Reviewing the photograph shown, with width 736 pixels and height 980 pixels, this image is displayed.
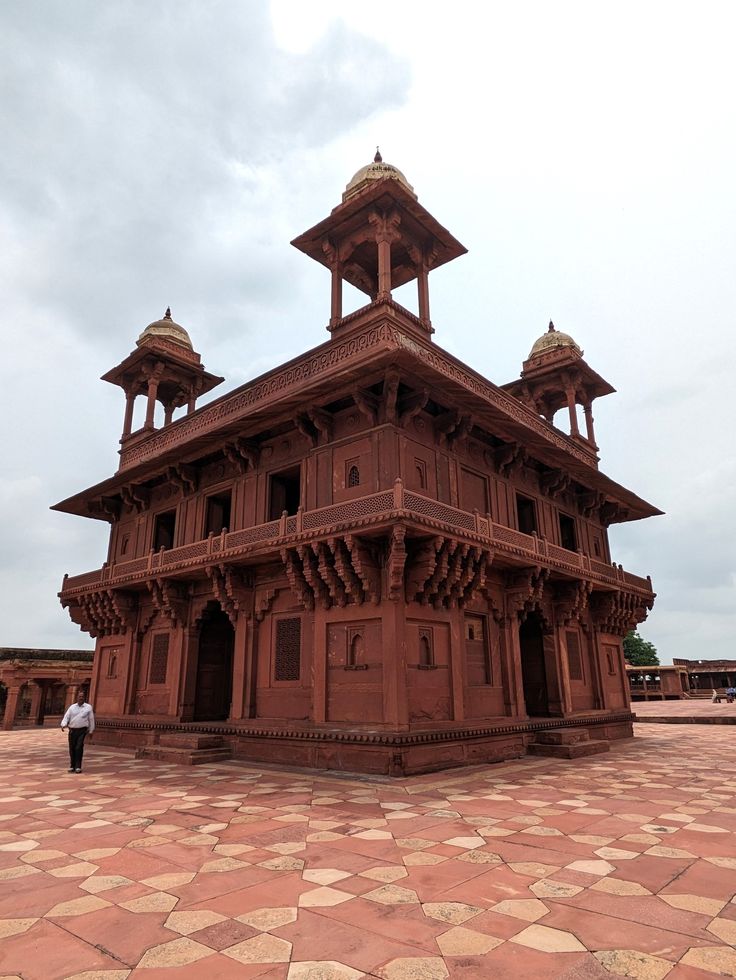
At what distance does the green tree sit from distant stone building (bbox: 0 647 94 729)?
53.2m

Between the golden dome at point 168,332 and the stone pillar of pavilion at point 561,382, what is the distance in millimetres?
11051

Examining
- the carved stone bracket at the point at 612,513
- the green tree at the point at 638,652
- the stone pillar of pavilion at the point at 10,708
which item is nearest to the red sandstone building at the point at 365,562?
the carved stone bracket at the point at 612,513

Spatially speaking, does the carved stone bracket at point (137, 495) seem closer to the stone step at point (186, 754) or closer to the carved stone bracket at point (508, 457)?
the stone step at point (186, 754)

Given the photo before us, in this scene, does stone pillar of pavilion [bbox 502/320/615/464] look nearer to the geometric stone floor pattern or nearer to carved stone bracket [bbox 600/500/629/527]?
carved stone bracket [bbox 600/500/629/527]

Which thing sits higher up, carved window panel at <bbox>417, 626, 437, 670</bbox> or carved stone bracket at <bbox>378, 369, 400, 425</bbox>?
carved stone bracket at <bbox>378, 369, 400, 425</bbox>

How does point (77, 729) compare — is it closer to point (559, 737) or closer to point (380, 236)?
point (559, 737)

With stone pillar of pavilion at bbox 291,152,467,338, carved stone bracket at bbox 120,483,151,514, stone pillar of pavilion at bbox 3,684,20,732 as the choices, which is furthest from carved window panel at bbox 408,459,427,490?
stone pillar of pavilion at bbox 3,684,20,732

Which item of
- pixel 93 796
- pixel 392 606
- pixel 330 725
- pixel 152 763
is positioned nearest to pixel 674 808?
pixel 392 606

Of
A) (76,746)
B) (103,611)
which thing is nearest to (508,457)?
(76,746)

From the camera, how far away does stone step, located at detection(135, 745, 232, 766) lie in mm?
12062

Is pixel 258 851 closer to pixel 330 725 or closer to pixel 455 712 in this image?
pixel 330 725

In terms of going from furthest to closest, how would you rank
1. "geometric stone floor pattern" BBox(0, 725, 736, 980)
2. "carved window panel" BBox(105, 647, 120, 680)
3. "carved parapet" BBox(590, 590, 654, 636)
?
1. "carved parapet" BBox(590, 590, 654, 636)
2. "carved window panel" BBox(105, 647, 120, 680)
3. "geometric stone floor pattern" BBox(0, 725, 736, 980)

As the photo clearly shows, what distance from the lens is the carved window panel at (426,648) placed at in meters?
11.2

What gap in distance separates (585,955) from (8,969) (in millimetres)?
3125
